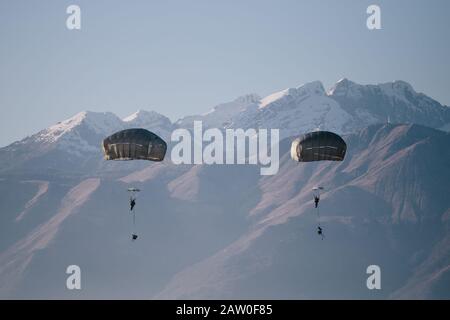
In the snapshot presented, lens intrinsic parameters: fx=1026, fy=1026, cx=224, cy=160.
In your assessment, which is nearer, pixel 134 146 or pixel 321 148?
pixel 134 146

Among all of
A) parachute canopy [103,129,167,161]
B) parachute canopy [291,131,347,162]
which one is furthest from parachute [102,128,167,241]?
parachute canopy [291,131,347,162]

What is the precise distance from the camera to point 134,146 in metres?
133

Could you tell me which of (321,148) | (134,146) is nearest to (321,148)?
(321,148)

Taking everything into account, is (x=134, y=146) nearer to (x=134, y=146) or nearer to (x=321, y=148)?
(x=134, y=146)

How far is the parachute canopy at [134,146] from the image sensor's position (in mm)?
133125

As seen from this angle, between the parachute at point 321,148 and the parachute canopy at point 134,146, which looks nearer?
the parachute canopy at point 134,146

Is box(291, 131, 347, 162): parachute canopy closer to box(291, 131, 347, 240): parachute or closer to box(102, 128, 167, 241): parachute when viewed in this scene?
box(291, 131, 347, 240): parachute

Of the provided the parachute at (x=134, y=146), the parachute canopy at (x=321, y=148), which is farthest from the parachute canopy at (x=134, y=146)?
the parachute canopy at (x=321, y=148)

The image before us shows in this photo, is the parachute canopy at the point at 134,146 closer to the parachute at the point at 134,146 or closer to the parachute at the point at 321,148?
the parachute at the point at 134,146

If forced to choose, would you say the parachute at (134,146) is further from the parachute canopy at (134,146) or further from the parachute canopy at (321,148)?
the parachute canopy at (321,148)
